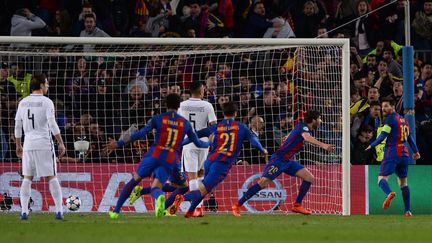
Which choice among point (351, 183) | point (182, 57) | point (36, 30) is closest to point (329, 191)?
point (351, 183)

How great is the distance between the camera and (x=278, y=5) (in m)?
27.0

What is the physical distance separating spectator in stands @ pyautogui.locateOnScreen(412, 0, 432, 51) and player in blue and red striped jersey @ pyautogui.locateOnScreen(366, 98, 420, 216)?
18.6 feet

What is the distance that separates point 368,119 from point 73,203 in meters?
6.44

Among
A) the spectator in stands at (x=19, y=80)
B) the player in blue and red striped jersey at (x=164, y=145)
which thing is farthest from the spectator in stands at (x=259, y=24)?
the player in blue and red striped jersey at (x=164, y=145)

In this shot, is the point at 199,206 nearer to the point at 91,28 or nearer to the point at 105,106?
the point at 105,106

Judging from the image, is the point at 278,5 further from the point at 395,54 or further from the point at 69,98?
the point at 69,98

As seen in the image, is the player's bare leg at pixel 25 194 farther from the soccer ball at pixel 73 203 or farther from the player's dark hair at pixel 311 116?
the player's dark hair at pixel 311 116

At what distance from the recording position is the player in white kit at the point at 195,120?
19266 millimetres

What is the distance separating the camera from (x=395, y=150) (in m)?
20.8

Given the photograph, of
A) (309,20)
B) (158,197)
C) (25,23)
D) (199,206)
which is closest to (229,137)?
(199,206)

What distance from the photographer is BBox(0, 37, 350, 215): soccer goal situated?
72.3 ft

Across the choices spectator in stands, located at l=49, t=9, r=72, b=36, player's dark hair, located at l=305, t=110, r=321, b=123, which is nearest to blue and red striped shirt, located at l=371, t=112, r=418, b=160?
player's dark hair, located at l=305, t=110, r=321, b=123

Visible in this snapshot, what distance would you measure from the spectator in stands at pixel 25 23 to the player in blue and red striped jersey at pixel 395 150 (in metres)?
8.15

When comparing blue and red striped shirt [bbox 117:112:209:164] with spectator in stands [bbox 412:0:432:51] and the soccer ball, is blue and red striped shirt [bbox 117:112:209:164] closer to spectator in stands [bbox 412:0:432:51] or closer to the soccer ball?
the soccer ball
